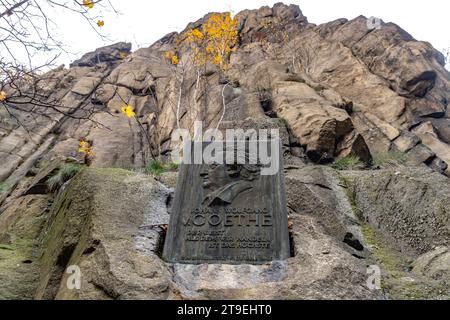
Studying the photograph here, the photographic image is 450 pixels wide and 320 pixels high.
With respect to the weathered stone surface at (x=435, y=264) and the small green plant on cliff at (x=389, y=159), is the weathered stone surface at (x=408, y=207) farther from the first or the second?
the small green plant on cliff at (x=389, y=159)

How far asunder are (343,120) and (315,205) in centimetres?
547

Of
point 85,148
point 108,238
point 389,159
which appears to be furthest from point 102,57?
point 108,238

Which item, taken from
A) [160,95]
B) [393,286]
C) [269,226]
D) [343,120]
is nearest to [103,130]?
[160,95]

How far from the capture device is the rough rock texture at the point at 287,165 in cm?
419

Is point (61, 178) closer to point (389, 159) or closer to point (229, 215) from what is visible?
point (229, 215)

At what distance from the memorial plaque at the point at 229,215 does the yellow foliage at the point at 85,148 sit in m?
8.97

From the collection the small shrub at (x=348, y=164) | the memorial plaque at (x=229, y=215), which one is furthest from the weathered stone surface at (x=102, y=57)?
the memorial plaque at (x=229, y=215)

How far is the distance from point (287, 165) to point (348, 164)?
171 centimetres

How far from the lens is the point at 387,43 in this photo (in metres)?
17.9

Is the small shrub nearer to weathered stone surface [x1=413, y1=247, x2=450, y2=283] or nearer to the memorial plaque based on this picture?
weathered stone surface [x1=413, y1=247, x2=450, y2=283]

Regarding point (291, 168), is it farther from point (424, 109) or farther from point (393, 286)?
point (424, 109)

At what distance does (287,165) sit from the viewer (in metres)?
8.64

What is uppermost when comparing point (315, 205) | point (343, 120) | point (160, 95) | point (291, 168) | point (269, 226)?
point (160, 95)

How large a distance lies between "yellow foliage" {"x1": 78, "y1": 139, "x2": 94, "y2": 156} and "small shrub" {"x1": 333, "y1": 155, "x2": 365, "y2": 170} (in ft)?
25.8
